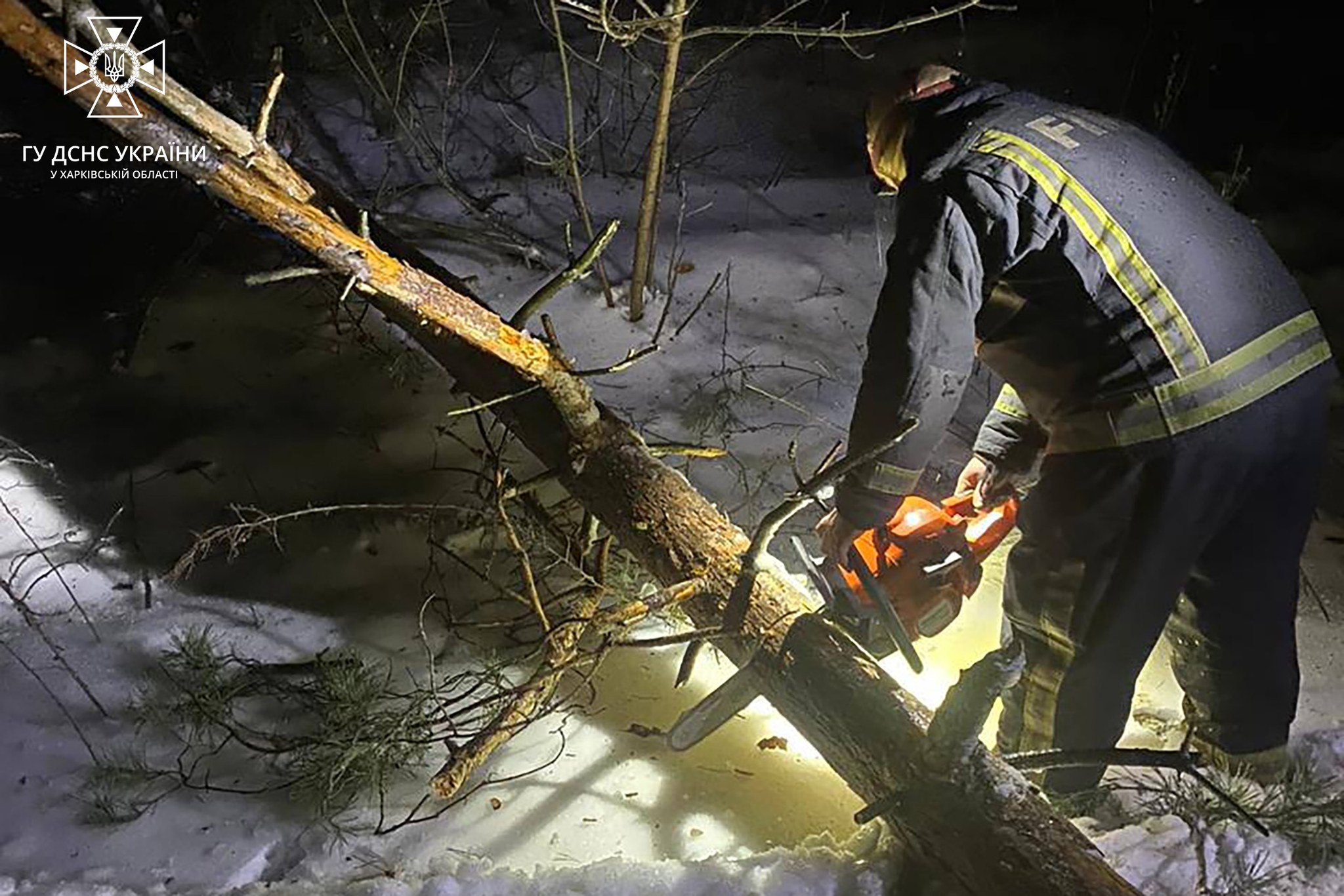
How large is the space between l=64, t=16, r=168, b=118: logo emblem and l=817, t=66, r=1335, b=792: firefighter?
4.84ft

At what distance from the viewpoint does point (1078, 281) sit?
1959 millimetres

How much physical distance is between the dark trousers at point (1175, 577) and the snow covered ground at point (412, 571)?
284 millimetres

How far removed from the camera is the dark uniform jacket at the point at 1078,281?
1935 millimetres

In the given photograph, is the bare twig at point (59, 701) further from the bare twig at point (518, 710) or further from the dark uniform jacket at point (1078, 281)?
the dark uniform jacket at point (1078, 281)

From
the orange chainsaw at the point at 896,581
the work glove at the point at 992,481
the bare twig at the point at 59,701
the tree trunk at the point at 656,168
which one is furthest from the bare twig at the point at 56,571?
the work glove at the point at 992,481

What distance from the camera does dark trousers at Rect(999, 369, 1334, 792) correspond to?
79.0 inches

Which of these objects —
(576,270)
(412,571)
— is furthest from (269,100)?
(412,571)

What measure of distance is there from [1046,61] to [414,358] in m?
4.33

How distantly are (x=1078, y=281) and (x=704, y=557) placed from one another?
40.0 inches

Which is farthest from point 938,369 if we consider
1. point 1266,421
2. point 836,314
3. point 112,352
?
point 112,352

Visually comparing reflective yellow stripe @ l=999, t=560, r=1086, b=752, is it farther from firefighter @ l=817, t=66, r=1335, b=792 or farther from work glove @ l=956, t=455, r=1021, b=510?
work glove @ l=956, t=455, r=1021, b=510

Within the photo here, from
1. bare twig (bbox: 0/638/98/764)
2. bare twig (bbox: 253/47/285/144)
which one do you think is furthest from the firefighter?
bare twig (bbox: 0/638/98/764)

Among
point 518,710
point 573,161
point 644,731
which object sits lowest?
point 644,731

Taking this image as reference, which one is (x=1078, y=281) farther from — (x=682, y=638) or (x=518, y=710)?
(x=518, y=710)
